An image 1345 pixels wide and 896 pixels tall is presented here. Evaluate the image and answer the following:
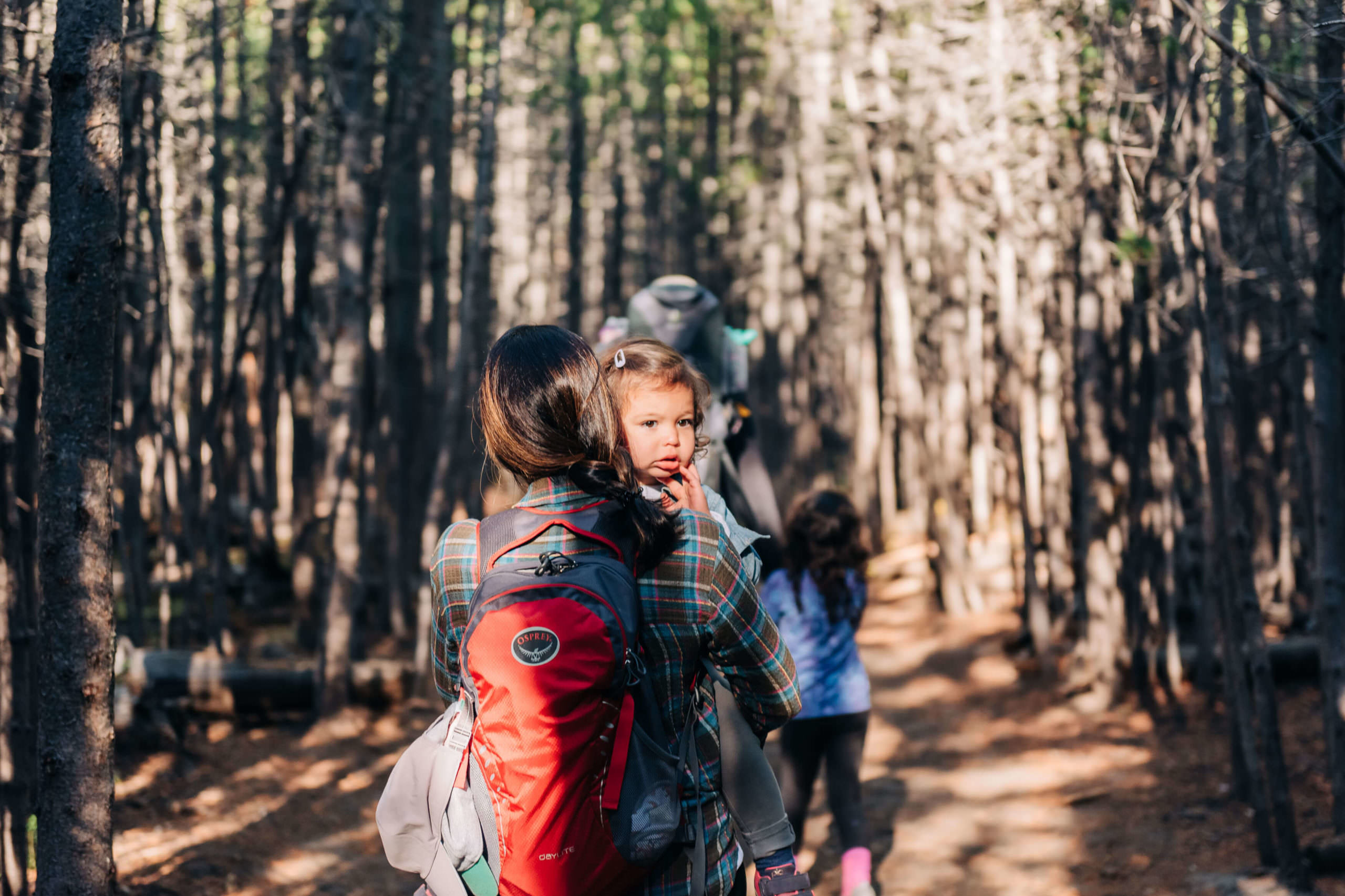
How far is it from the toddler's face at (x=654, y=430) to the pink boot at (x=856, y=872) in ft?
7.66

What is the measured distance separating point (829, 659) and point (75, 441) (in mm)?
2786

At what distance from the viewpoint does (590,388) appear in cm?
203

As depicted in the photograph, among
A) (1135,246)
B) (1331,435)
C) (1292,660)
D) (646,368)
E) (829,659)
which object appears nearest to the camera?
(646,368)

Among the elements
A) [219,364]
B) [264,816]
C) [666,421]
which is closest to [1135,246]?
[666,421]

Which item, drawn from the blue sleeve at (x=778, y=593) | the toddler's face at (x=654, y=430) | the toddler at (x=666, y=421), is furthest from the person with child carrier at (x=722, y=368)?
the toddler's face at (x=654, y=430)

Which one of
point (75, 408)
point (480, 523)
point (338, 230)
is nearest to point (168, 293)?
point (338, 230)

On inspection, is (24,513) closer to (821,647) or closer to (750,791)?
(821,647)

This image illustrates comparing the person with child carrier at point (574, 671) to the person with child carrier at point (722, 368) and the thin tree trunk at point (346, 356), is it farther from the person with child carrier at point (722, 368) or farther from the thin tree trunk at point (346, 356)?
the thin tree trunk at point (346, 356)

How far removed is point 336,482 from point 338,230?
1.93 metres

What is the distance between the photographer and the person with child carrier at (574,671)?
73.0 inches

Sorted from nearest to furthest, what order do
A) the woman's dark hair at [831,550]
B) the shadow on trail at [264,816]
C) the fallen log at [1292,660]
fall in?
the woman's dark hair at [831,550]
the shadow on trail at [264,816]
the fallen log at [1292,660]

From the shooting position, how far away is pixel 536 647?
1.85m

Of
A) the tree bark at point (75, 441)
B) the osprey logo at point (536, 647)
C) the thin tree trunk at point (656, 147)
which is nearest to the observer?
the osprey logo at point (536, 647)

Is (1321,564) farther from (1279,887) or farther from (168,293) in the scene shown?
(168,293)
